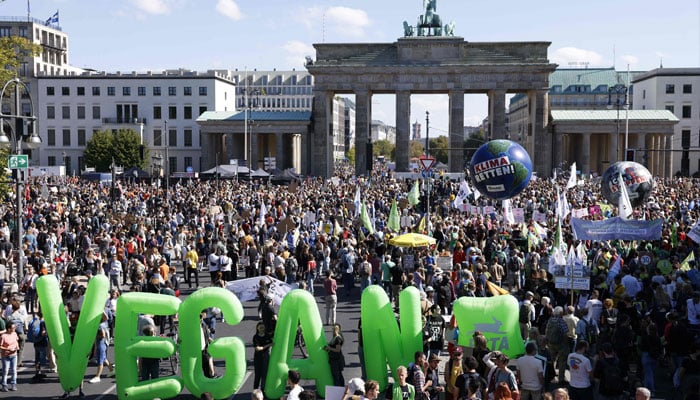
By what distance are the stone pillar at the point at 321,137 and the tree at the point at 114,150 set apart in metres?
18.7

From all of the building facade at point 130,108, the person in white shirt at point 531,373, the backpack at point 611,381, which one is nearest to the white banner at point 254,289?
the person in white shirt at point 531,373

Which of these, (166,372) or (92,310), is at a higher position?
(92,310)

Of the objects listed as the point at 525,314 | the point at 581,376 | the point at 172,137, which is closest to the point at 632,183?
the point at 525,314

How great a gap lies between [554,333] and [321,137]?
241ft

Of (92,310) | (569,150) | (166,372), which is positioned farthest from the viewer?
(569,150)

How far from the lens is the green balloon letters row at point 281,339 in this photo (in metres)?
13.1

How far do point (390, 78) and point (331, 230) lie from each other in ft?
181

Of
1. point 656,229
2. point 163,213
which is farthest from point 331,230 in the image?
point 656,229

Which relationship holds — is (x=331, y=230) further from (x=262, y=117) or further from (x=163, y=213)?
(x=262, y=117)

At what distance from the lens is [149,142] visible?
329 feet

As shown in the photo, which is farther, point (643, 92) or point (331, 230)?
point (643, 92)

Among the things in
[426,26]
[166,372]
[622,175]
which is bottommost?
[166,372]

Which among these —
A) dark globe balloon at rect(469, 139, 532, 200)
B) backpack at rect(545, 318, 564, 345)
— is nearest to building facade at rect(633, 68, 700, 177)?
dark globe balloon at rect(469, 139, 532, 200)

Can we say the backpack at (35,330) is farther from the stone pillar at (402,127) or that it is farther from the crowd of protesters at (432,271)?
the stone pillar at (402,127)
